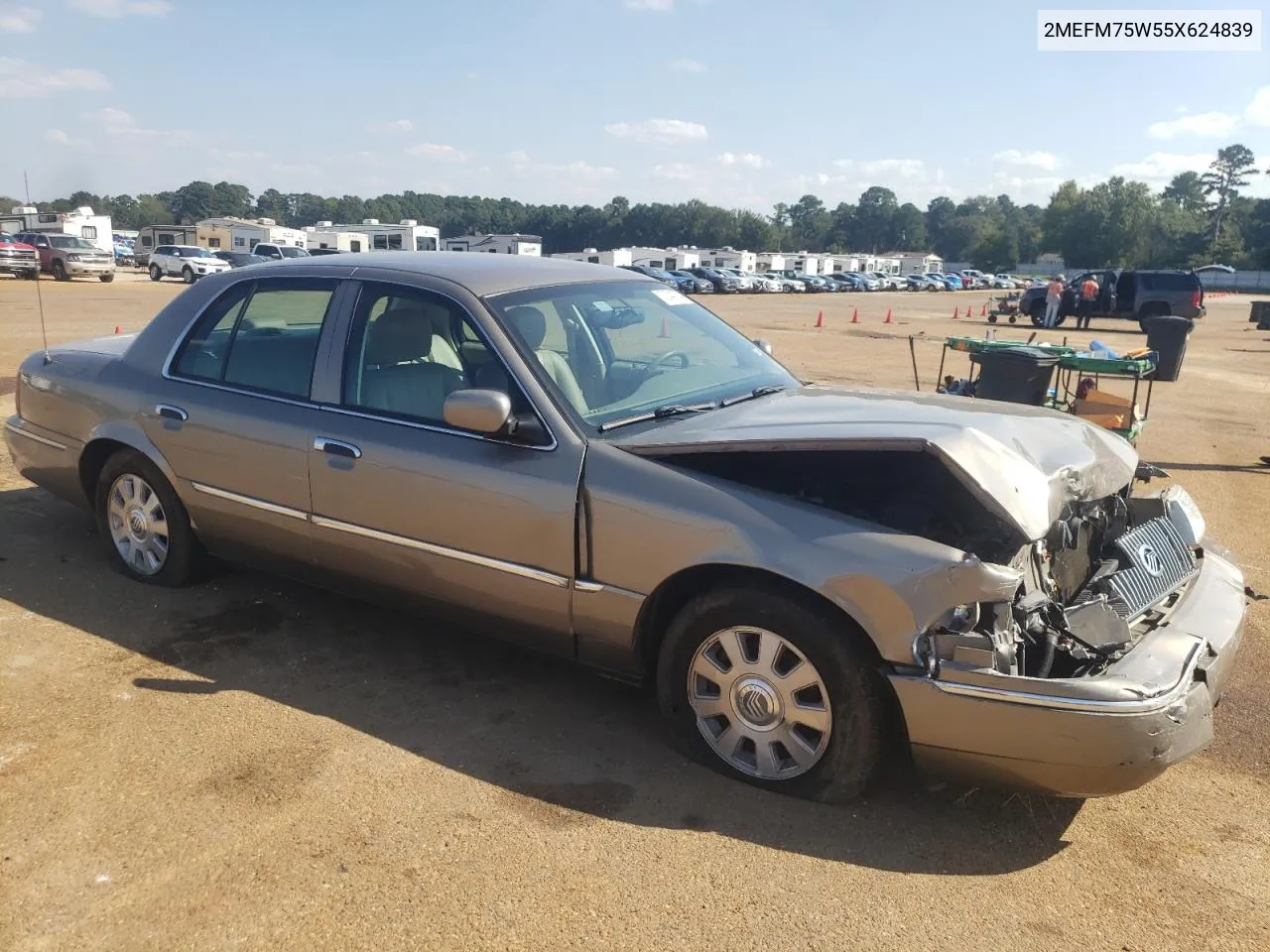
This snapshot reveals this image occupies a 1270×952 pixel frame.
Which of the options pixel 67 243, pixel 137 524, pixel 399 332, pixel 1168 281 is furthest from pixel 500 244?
pixel 399 332

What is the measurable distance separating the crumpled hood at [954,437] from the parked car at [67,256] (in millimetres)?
37371

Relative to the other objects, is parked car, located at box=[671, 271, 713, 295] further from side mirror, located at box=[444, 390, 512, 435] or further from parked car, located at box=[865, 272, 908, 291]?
side mirror, located at box=[444, 390, 512, 435]

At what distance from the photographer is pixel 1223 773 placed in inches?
141

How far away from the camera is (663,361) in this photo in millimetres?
4258

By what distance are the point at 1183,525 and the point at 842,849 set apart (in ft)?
7.17

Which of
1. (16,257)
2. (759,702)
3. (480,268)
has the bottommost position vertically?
(759,702)

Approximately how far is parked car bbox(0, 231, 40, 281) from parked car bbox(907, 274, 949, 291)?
6449 centimetres

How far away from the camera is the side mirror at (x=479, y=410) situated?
137 inches

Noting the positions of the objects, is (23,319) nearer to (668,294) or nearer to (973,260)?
(668,294)

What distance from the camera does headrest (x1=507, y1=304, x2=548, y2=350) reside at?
388cm

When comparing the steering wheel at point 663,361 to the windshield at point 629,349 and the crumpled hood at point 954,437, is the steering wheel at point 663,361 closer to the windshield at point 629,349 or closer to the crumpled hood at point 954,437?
the windshield at point 629,349

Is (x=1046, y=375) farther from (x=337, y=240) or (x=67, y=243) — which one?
(x=337, y=240)

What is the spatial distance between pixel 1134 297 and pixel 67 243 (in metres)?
36.2

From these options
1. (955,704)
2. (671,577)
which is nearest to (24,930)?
(671,577)
